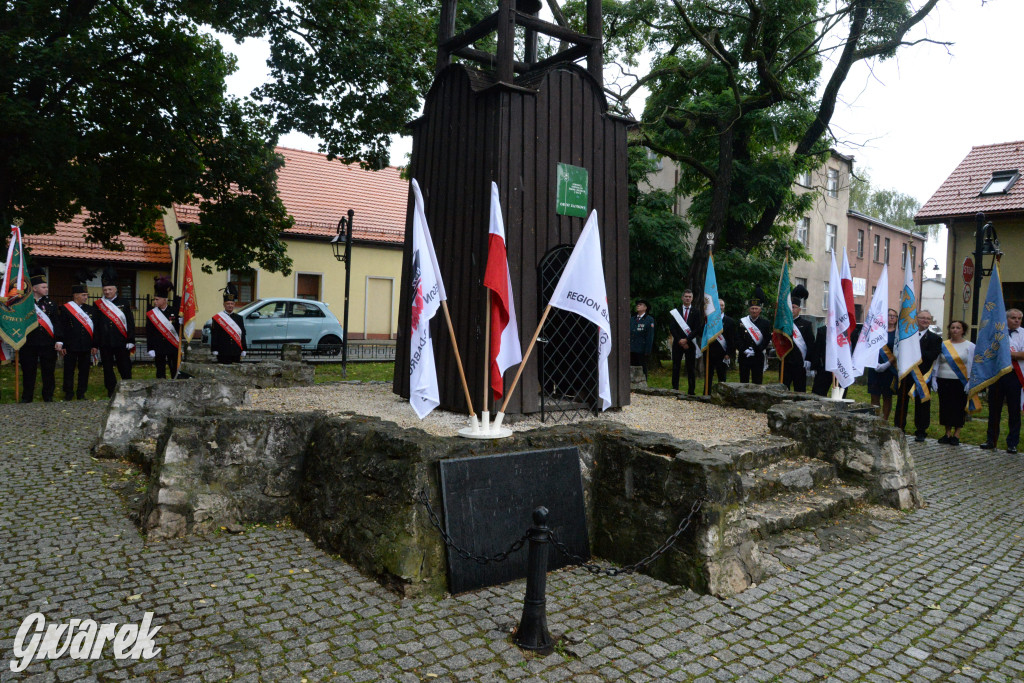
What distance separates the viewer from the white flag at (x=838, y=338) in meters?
8.62

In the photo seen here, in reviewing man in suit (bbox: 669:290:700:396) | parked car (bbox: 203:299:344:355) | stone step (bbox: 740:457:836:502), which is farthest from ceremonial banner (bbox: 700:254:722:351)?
parked car (bbox: 203:299:344:355)

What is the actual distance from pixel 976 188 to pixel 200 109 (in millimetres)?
21115

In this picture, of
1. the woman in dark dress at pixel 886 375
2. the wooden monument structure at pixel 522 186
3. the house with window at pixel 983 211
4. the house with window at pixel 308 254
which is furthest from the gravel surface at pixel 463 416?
the house with window at pixel 308 254

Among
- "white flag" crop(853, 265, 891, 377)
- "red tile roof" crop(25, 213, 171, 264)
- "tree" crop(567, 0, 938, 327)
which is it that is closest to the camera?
"white flag" crop(853, 265, 891, 377)

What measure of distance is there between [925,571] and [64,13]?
1655cm

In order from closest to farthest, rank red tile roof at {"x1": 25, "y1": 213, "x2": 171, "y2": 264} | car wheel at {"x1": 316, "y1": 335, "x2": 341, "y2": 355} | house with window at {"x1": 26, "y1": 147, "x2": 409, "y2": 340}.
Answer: car wheel at {"x1": 316, "y1": 335, "x2": 341, "y2": 355} < red tile roof at {"x1": 25, "y1": 213, "x2": 171, "y2": 264} < house with window at {"x1": 26, "y1": 147, "x2": 409, "y2": 340}

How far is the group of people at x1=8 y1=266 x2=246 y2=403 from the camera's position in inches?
444

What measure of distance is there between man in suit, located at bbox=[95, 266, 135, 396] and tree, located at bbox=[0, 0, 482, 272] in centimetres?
367

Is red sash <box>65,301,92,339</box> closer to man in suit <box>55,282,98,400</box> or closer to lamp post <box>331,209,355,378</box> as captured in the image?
man in suit <box>55,282,98,400</box>

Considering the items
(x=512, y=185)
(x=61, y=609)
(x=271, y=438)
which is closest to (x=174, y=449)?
(x=271, y=438)

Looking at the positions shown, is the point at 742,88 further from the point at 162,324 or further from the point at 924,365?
the point at 162,324

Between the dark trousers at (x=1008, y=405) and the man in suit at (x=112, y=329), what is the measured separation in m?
12.5

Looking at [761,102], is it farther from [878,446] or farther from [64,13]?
[64,13]

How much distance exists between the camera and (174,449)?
5.41 metres
